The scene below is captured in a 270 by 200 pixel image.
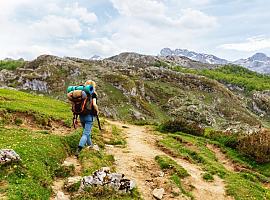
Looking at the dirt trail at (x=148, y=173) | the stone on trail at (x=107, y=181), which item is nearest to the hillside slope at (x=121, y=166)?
the dirt trail at (x=148, y=173)

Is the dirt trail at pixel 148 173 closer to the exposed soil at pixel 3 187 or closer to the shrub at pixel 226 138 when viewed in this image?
the exposed soil at pixel 3 187

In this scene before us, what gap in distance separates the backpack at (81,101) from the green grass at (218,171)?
8373 mm

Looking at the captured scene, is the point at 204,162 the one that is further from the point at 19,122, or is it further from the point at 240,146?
the point at 19,122

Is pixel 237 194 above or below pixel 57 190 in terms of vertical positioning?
below

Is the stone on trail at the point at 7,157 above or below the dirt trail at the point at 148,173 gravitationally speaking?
above

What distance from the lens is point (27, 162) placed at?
1542cm

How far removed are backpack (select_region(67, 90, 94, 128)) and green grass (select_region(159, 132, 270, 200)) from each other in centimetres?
837

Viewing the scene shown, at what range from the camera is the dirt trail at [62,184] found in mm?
14055

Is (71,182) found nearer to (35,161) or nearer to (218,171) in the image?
(35,161)

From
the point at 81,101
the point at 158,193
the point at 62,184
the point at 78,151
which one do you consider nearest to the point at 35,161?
the point at 62,184

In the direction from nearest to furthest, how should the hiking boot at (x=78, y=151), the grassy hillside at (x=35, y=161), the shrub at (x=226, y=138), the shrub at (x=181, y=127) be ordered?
the grassy hillside at (x=35, y=161) → the hiking boot at (x=78, y=151) → the shrub at (x=226, y=138) → the shrub at (x=181, y=127)

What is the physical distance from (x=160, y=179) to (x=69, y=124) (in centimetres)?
1435

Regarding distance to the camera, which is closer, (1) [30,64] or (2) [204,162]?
(2) [204,162]

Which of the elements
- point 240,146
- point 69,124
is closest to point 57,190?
point 69,124
